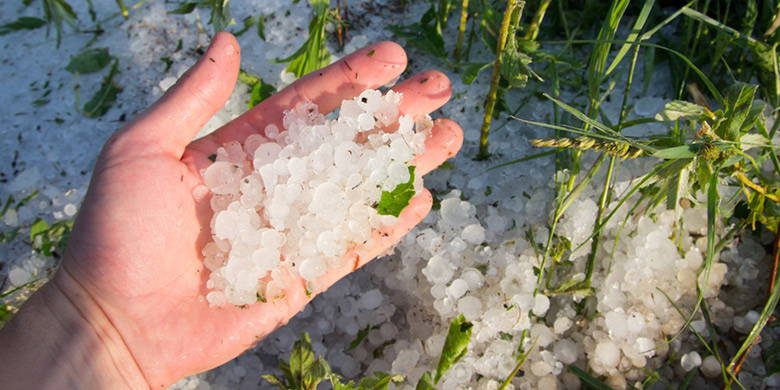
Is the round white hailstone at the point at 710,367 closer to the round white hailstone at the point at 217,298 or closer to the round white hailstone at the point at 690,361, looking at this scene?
the round white hailstone at the point at 690,361

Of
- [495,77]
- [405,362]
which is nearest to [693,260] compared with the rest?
[495,77]

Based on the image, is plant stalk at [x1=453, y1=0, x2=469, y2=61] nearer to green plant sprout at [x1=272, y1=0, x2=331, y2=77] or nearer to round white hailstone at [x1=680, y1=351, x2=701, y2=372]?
green plant sprout at [x1=272, y1=0, x2=331, y2=77]

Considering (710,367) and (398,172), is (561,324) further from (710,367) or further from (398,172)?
(398,172)

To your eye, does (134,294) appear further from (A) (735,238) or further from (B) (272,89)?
(A) (735,238)

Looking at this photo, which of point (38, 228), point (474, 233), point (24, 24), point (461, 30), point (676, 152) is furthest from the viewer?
point (24, 24)

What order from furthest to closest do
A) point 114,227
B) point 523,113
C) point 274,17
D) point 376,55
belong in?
1. point 274,17
2. point 523,113
3. point 376,55
4. point 114,227

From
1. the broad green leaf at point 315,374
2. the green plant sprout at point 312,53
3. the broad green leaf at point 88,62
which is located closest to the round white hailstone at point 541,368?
the broad green leaf at point 315,374

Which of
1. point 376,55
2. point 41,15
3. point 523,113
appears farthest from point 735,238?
point 41,15
